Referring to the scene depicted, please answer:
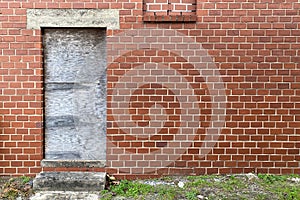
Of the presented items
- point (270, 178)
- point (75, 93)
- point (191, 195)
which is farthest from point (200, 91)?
point (75, 93)

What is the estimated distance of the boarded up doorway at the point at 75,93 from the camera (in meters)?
4.34

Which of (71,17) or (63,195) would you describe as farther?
(71,17)

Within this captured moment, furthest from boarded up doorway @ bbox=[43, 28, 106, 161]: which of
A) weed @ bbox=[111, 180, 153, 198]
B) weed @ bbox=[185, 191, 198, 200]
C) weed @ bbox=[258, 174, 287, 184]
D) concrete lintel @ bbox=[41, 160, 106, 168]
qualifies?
weed @ bbox=[258, 174, 287, 184]

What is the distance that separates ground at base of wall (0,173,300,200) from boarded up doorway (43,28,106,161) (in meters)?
0.64

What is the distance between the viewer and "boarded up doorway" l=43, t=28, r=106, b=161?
14.3 feet

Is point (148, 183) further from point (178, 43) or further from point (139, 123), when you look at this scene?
point (178, 43)

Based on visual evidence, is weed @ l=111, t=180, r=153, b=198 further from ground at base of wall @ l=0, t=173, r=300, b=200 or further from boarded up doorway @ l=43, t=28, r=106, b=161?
boarded up doorway @ l=43, t=28, r=106, b=161

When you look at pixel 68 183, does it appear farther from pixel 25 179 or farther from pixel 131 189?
pixel 131 189

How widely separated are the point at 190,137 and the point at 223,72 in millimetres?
1108

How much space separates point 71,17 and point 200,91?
224 centimetres

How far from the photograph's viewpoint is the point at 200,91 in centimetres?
428

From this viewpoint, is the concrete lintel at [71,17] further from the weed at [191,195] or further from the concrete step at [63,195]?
the weed at [191,195]

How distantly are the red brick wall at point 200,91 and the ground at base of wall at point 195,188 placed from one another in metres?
0.15

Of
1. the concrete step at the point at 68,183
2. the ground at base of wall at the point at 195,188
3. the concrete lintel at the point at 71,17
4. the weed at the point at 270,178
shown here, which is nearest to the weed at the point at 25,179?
the ground at base of wall at the point at 195,188
